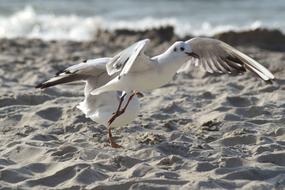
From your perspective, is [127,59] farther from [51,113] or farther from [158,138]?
[51,113]

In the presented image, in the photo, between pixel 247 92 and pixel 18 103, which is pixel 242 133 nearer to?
pixel 247 92

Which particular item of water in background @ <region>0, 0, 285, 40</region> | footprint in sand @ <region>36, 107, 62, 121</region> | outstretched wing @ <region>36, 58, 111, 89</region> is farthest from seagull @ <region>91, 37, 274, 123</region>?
water in background @ <region>0, 0, 285, 40</region>

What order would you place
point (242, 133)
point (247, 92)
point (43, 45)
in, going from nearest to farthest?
point (242, 133) → point (247, 92) → point (43, 45)

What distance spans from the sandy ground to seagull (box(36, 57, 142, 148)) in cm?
18

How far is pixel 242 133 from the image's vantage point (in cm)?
584

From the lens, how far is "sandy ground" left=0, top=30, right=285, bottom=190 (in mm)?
4711

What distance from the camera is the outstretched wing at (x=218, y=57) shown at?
593cm

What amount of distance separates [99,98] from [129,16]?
391 inches

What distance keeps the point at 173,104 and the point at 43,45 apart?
484 centimetres

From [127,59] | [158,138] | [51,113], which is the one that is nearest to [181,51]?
[127,59]

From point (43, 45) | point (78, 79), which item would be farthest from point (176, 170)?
point (43, 45)

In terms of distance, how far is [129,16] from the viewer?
51.9 feet

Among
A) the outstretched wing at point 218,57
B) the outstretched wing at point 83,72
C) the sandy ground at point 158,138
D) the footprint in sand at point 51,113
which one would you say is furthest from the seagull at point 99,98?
the outstretched wing at point 218,57

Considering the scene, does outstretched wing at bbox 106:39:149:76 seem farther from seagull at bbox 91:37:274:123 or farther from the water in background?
the water in background
